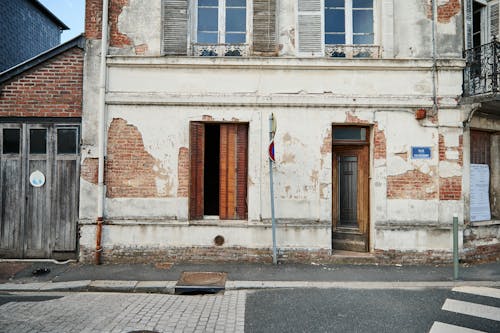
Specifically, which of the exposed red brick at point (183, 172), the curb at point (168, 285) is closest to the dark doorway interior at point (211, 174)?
the exposed red brick at point (183, 172)

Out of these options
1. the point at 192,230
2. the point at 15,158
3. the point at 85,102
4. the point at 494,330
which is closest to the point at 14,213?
the point at 15,158

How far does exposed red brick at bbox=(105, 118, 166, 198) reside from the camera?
291 inches

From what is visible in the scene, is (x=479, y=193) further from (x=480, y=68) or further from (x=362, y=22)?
(x=362, y=22)

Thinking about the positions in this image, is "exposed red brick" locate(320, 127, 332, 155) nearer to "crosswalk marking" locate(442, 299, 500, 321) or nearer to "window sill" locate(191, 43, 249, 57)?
"window sill" locate(191, 43, 249, 57)

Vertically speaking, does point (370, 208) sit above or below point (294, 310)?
above

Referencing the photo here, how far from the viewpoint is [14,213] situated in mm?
7480

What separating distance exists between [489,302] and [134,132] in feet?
24.3

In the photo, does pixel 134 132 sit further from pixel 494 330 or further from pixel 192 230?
pixel 494 330

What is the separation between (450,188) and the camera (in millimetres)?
7441

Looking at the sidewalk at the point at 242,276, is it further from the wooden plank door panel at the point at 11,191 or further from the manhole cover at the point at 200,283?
the wooden plank door panel at the point at 11,191

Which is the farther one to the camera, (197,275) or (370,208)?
(370,208)

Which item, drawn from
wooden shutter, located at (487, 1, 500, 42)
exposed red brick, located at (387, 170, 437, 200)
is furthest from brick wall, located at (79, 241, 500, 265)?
wooden shutter, located at (487, 1, 500, 42)

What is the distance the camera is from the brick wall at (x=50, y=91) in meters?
7.52

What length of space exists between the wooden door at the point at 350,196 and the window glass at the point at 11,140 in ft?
24.0
